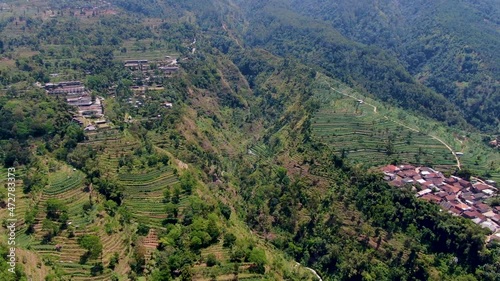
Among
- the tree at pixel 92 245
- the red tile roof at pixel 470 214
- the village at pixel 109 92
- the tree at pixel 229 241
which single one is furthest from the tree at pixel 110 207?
the red tile roof at pixel 470 214

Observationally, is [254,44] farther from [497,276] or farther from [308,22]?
[497,276]

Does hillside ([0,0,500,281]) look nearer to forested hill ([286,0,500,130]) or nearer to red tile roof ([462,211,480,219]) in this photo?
red tile roof ([462,211,480,219])

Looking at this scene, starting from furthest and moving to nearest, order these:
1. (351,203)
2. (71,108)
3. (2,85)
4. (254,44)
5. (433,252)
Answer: (254,44) → (2,85) → (71,108) → (351,203) → (433,252)

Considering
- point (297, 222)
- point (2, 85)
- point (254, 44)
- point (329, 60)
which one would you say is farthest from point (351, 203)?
point (254, 44)

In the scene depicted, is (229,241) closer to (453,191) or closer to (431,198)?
(431,198)

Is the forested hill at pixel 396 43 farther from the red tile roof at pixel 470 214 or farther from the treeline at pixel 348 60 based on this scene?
the red tile roof at pixel 470 214
